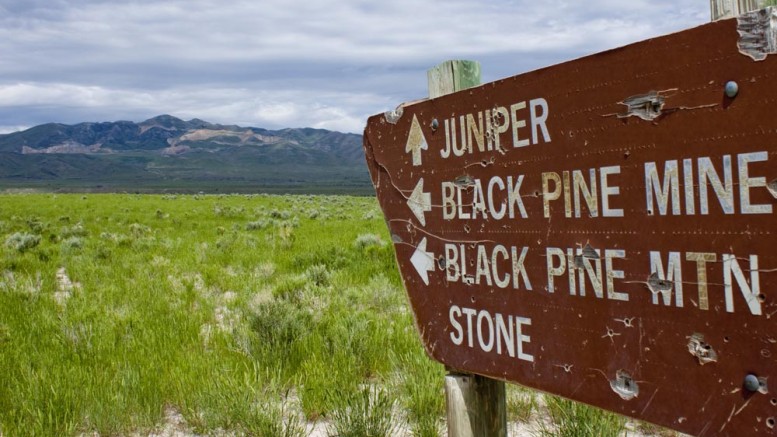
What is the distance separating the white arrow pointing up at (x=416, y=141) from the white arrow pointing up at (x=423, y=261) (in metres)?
0.36

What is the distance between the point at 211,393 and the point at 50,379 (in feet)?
3.79

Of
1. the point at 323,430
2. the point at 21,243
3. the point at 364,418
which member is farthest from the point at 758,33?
the point at 21,243

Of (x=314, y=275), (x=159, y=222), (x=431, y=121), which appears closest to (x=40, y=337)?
(x=314, y=275)

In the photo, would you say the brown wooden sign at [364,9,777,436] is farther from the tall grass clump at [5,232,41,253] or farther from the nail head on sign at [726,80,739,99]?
the tall grass clump at [5,232,41,253]

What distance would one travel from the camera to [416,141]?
2430 mm

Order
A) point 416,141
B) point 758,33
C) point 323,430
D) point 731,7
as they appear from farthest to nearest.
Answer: point 323,430 < point 416,141 < point 731,7 < point 758,33

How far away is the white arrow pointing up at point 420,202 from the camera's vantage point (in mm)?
2398

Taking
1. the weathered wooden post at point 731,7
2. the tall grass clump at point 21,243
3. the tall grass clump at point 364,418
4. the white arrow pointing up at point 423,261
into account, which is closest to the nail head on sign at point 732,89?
the weathered wooden post at point 731,7

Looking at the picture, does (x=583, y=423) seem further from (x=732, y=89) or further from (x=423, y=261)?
(x=732, y=89)

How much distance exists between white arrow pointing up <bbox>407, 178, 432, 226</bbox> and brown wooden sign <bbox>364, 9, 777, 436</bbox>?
0.02 meters

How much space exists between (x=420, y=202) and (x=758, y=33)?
1.38 metres

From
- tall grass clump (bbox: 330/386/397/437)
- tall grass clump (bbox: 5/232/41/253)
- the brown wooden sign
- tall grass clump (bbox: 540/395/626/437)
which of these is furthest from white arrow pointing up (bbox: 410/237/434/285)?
tall grass clump (bbox: 5/232/41/253)

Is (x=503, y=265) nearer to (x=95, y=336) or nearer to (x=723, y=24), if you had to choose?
(x=723, y=24)

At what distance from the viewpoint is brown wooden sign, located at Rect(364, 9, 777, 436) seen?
1.40 metres
